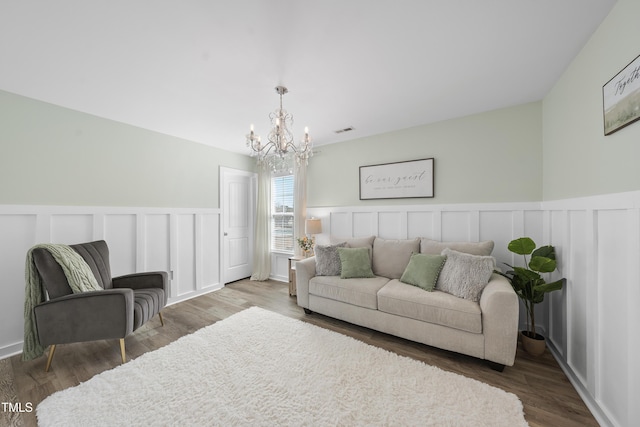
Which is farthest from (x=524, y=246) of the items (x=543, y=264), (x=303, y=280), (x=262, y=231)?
(x=262, y=231)

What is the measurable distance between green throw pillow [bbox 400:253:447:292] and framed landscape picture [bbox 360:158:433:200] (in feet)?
3.21

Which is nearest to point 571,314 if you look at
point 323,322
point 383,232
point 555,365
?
A: point 555,365

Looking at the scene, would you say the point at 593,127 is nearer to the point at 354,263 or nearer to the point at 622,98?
the point at 622,98

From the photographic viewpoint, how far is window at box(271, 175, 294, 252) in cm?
455

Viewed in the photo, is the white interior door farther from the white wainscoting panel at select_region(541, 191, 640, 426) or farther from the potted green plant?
the white wainscoting panel at select_region(541, 191, 640, 426)

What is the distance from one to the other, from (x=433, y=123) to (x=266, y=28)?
8.07 feet

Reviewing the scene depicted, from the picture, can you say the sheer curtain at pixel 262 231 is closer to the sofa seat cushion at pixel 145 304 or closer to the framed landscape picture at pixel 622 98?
the sofa seat cushion at pixel 145 304

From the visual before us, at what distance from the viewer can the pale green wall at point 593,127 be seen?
1.33m

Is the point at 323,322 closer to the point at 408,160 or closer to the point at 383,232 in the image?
the point at 383,232

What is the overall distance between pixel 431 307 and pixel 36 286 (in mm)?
3511

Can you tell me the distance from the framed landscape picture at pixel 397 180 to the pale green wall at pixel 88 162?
2.69m

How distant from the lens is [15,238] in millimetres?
2334

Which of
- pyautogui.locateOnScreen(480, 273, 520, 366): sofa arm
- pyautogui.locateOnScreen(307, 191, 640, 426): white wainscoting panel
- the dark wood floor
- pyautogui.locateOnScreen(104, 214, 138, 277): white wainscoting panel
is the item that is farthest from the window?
pyautogui.locateOnScreen(480, 273, 520, 366): sofa arm

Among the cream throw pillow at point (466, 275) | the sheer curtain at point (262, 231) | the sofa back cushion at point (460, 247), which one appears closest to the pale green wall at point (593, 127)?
the sofa back cushion at point (460, 247)
